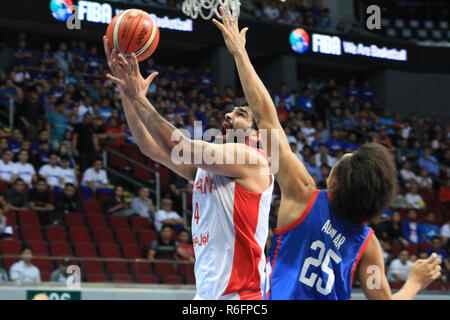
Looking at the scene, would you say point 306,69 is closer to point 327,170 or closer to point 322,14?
point 322,14

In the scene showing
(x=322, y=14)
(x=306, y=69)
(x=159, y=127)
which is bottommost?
(x=159, y=127)

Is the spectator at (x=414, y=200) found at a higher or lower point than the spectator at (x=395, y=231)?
higher

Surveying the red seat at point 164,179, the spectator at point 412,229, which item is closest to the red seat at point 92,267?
the red seat at point 164,179

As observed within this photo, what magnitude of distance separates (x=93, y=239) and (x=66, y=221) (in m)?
0.48

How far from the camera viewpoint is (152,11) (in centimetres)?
1595

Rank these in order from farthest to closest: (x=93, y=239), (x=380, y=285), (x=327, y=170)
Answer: (x=327, y=170)
(x=93, y=239)
(x=380, y=285)

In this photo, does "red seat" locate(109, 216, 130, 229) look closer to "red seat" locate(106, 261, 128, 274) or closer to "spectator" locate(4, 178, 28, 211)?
"spectator" locate(4, 178, 28, 211)

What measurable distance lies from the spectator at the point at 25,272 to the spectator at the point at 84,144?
10.8 ft

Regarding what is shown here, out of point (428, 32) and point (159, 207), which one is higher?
point (428, 32)

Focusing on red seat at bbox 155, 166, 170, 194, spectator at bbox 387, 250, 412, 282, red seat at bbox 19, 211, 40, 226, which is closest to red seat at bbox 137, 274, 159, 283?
red seat at bbox 19, 211, 40, 226

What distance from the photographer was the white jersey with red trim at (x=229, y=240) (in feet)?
11.7

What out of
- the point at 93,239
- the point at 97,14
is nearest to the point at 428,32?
the point at 97,14

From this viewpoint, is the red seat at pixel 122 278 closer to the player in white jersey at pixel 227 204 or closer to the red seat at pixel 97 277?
the red seat at pixel 97 277

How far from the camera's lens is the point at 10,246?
843 cm
